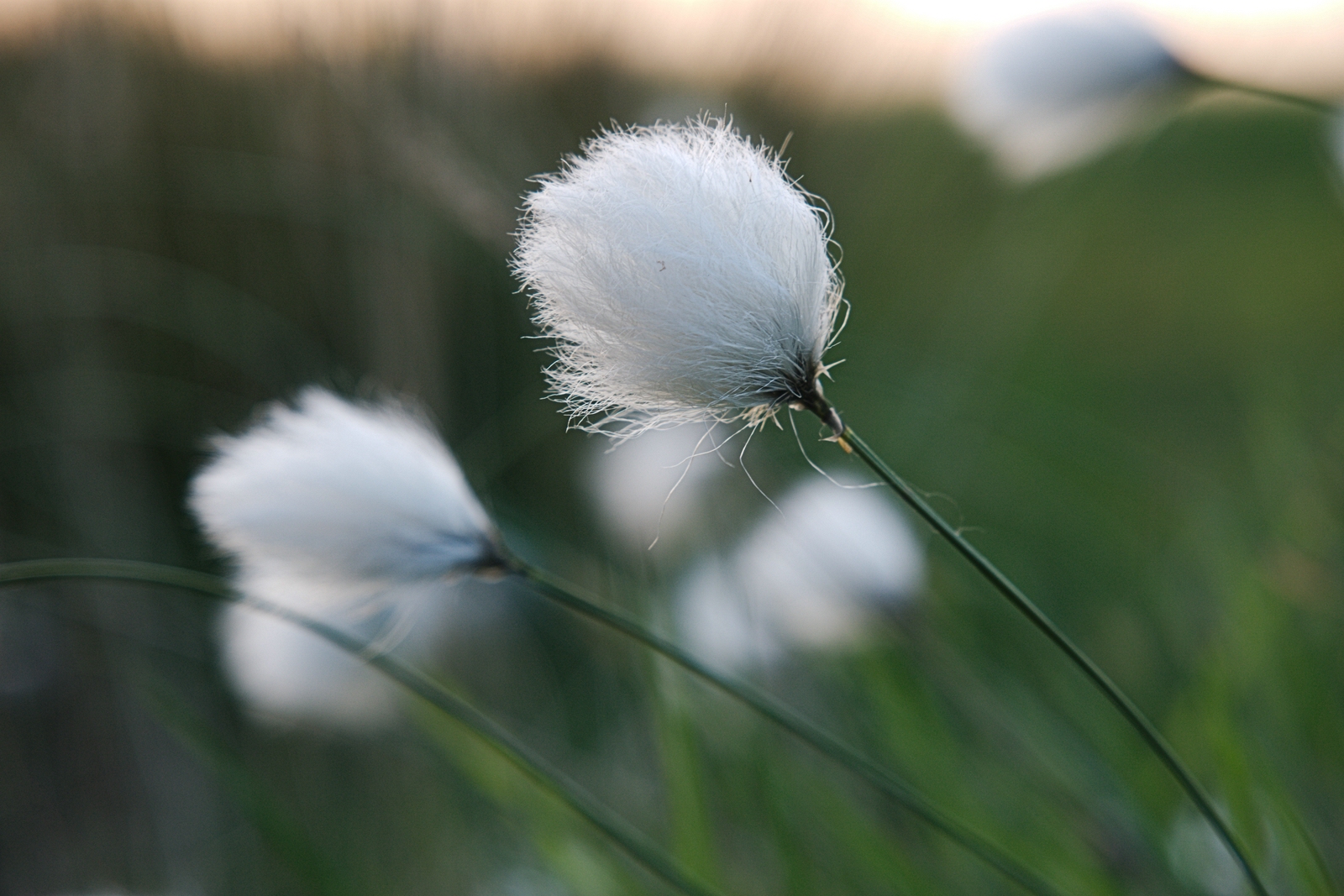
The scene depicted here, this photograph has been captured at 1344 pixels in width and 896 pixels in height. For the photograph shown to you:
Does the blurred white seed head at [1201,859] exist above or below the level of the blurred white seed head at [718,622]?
below

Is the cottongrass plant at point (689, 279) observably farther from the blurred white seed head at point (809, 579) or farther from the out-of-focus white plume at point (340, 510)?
the blurred white seed head at point (809, 579)

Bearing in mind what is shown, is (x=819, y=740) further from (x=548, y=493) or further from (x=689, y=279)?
(x=548, y=493)

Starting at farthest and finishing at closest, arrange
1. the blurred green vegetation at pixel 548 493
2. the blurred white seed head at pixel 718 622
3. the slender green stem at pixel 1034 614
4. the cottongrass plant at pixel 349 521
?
1. the blurred white seed head at pixel 718 622
2. the blurred green vegetation at pixel 548 493
3. the cottongrass plant at pixel 349 521
4. the slender green stem at pixel 1034 614

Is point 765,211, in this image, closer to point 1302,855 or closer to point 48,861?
point 1302,855

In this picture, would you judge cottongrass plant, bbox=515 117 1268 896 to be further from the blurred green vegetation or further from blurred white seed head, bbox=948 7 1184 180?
blurred white seed head, bbox=948 7 1184 180

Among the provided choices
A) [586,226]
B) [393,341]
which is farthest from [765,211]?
[393,341]

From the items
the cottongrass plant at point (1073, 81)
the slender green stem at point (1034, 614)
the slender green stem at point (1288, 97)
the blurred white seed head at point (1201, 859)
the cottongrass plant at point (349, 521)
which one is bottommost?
the blurred white seed head at point (1201, 859)

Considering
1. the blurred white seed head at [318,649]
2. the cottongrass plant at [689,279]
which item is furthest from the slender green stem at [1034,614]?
the blurred white seed head at [318,649]
